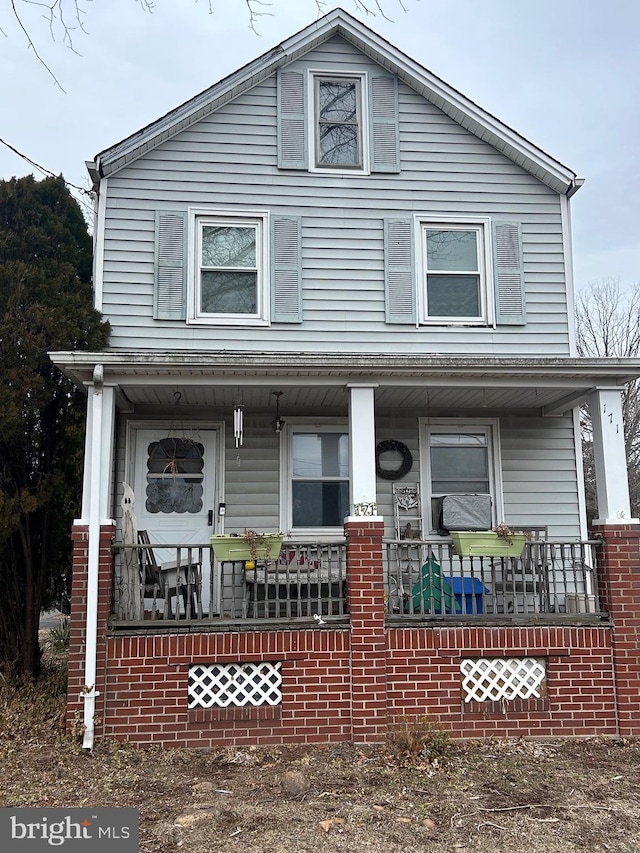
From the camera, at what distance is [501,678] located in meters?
6.97

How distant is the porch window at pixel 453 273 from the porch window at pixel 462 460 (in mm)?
1331

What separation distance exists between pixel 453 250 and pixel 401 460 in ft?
8.85

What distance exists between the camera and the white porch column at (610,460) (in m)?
7.29

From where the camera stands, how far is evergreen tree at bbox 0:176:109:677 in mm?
7820

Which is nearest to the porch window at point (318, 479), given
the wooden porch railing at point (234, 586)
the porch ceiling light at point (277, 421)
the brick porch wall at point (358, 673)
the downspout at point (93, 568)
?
the porch ceiling light at point (277, 421)

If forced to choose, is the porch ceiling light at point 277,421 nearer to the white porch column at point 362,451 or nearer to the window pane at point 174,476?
the window pane at point 174,476

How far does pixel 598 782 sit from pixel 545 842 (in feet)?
4.29

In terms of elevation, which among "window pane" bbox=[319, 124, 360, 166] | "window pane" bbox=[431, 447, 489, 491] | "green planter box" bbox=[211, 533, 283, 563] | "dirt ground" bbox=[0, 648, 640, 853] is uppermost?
"window pane" bbox=[319, 124, 360, 166]

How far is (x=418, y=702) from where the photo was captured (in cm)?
680

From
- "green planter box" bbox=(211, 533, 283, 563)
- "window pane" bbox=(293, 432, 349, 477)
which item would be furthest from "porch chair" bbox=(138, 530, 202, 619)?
"window pane" bbox=(293, 432, 349, 477)

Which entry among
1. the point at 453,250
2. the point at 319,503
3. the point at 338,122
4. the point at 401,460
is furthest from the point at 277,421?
the point at 338,122

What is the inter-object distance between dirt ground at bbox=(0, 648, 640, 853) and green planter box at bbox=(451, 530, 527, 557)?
1719mm

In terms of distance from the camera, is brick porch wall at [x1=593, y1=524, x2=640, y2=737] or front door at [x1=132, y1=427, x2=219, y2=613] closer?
brick porch wall at [x1=593, y1=524, x2=640, y2=737]

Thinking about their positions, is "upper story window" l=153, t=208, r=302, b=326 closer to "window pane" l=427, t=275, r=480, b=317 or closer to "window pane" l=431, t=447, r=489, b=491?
"window pane" l=427, t=275, r=480, b=317
